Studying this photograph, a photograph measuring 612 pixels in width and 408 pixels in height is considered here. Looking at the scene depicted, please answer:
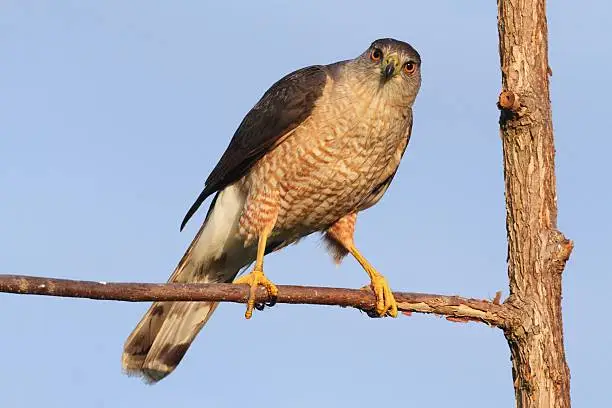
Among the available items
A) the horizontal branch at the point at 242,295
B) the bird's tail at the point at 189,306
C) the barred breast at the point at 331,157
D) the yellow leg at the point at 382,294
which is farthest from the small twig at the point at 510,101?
the bird's tail at the point at 189,306

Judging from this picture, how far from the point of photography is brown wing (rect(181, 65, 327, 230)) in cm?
674

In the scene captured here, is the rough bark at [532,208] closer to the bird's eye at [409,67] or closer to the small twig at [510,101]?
the small twig at [510,101]

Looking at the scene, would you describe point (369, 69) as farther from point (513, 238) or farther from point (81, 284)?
point (81, 284)

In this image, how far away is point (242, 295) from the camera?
16.5 ft

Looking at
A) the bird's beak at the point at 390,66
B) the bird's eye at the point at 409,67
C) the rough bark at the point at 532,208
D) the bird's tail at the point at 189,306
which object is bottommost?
the bird's tail at the point at 189,306

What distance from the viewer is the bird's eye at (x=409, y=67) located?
6863 mm

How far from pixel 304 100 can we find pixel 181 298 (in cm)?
→ 258

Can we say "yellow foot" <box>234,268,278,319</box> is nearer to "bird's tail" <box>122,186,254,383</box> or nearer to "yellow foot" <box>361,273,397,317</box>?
"yellow foot" <box>361,273,397,317</box>

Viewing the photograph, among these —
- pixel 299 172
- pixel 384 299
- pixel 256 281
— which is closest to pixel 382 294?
pixel 384 299

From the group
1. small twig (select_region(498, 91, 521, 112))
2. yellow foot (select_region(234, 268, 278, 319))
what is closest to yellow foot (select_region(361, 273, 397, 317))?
yellow foot (select_region(234, 268, 278, 319))

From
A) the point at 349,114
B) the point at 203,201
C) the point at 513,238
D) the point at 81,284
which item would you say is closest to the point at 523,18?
the point at 513,238

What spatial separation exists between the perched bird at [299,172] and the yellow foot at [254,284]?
7 cm

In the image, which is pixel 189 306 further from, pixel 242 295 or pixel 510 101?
pixel 510 101

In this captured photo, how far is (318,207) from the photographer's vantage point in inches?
271
